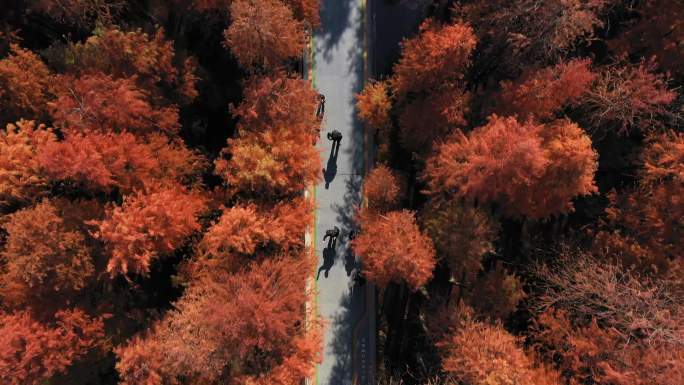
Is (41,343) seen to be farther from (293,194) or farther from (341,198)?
(341,198)

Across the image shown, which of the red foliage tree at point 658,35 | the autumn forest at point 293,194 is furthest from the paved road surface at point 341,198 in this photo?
the red foliage tree at point 658,35

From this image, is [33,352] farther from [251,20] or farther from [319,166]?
[251,20]

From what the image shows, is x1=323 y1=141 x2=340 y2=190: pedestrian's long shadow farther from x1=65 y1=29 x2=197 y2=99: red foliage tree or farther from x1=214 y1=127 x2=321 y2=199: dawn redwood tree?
x1=65 y1=29 x2=197 y2=99: red foliage tree

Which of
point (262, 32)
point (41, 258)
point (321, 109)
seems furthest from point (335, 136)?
point (41, 258)

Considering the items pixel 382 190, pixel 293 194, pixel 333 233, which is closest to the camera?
pixel 293 194

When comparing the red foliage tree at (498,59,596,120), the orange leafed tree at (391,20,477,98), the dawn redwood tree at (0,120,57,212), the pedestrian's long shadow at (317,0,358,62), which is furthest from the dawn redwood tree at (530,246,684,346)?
the dawn redwood tree at (0,120,57,212)

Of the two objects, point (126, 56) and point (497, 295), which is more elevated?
point (126, 56)

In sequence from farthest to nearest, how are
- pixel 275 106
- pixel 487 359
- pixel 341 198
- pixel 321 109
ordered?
pixel 321 109 < pixel 341 198 < pixel 275 106 < pixel 487 359
